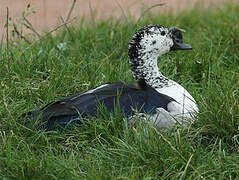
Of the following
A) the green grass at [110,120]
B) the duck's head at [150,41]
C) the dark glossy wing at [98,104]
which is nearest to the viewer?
the green grass at [110,120]

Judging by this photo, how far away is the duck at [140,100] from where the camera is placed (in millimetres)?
3730

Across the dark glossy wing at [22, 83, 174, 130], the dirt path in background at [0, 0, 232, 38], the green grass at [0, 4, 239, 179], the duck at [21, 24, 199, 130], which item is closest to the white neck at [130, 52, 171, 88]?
the duck at [21, 24, 199, 130]

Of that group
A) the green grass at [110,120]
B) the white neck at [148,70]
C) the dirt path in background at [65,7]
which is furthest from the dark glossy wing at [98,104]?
the dirt path in background at [65,7]

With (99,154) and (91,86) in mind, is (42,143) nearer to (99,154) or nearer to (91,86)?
(99,154)

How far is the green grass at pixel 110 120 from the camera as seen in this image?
3174 millimetres

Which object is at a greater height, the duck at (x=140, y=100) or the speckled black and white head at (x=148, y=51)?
the speckled black and white head at (x=148, y=51)

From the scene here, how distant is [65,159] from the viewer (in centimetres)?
331

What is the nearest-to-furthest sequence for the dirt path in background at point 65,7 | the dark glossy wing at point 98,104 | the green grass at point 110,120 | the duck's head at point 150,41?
the green grass at point 110,120 < the dark glossy wing at point 98,104 < the duck's head at point 150,41 < the dirt path in background at point 65,7

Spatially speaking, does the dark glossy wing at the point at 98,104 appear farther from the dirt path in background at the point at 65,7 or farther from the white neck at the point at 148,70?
the dirt path in background at the point at 65,7

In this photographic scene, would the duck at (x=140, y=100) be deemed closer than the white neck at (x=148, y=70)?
Yes

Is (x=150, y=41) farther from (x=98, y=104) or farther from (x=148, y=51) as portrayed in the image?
(x=98, y=104)

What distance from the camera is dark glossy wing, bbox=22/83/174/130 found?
3729 mm

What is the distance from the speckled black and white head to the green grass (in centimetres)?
38

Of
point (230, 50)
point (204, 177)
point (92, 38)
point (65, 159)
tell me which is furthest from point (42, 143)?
point (230, 50)
